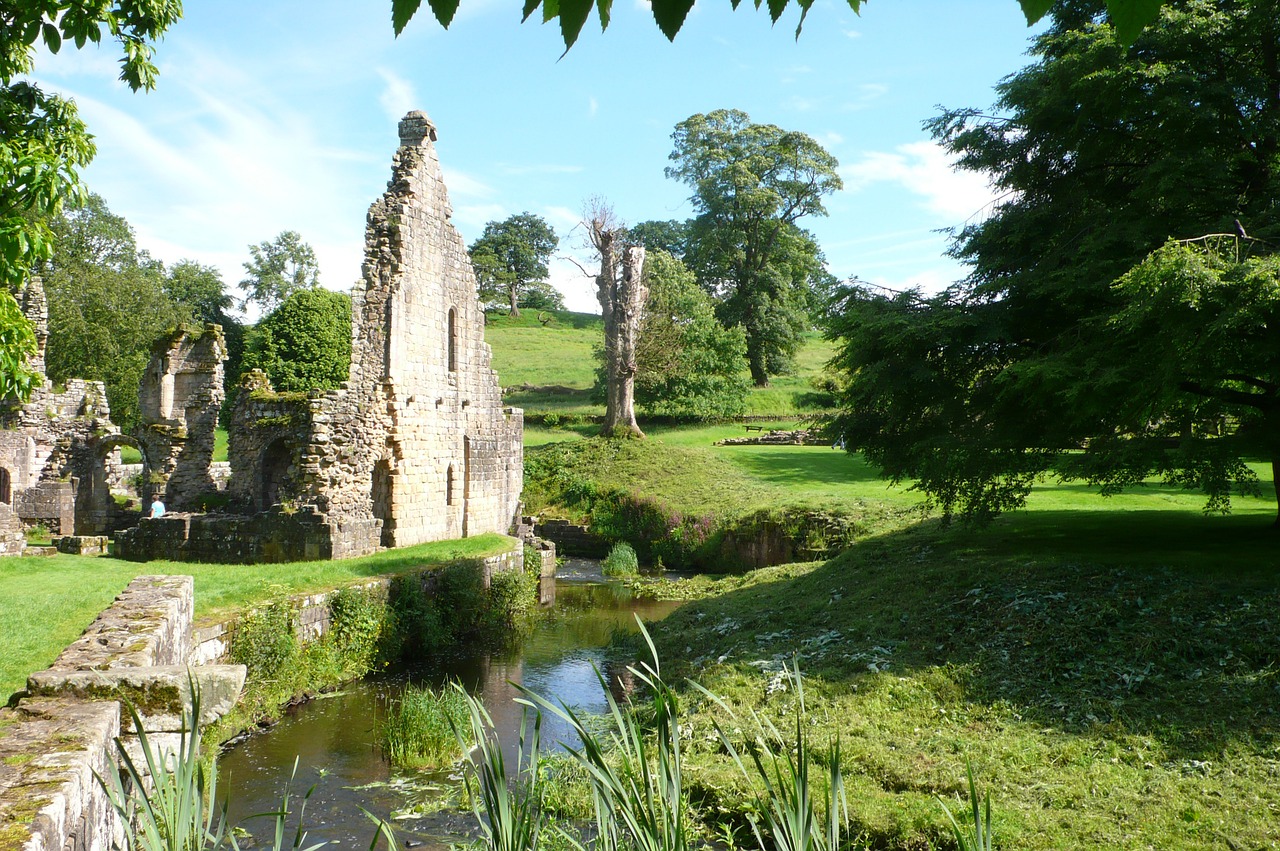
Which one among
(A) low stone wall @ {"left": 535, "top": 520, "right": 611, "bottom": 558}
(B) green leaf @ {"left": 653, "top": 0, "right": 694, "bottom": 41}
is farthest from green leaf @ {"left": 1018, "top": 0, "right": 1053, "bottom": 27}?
(A) low stone wall @ {"left": 535, "top": 520, "right": 611, "bottom": 558}

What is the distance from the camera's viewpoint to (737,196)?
153ft

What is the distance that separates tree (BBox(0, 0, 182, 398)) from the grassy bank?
656cm

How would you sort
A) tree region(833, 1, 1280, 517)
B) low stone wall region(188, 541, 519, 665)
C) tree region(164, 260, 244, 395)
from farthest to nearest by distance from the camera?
tree region(164, 260, 244, 395), tree region(833, 1, 1280, 517), low stone wall region(188, 541, 519, 665)

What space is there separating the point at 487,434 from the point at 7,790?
59.3 feet

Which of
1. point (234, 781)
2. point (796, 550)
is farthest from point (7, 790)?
point (796, 550)

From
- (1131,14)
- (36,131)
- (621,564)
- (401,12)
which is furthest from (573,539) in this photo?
(1131,14)

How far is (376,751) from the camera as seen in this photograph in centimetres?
990

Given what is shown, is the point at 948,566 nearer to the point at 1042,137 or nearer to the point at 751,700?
the point at 751,700

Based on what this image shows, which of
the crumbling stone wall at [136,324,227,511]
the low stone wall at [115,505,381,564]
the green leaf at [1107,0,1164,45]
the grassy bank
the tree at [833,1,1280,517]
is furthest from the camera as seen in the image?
the crumbling stone wall at [136,324,227,511]

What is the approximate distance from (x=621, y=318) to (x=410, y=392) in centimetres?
1752

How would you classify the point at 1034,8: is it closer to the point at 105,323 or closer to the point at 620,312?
the point at 620,312

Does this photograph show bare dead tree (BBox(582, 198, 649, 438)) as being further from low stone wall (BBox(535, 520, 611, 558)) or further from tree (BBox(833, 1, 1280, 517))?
tree (BBox(833, 1, 1280, 517))

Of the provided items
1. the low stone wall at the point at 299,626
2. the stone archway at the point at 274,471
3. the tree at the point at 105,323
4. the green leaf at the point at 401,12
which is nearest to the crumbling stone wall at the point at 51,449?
the stone archway at the point at 274,471

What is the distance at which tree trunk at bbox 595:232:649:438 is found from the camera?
34.8 m
